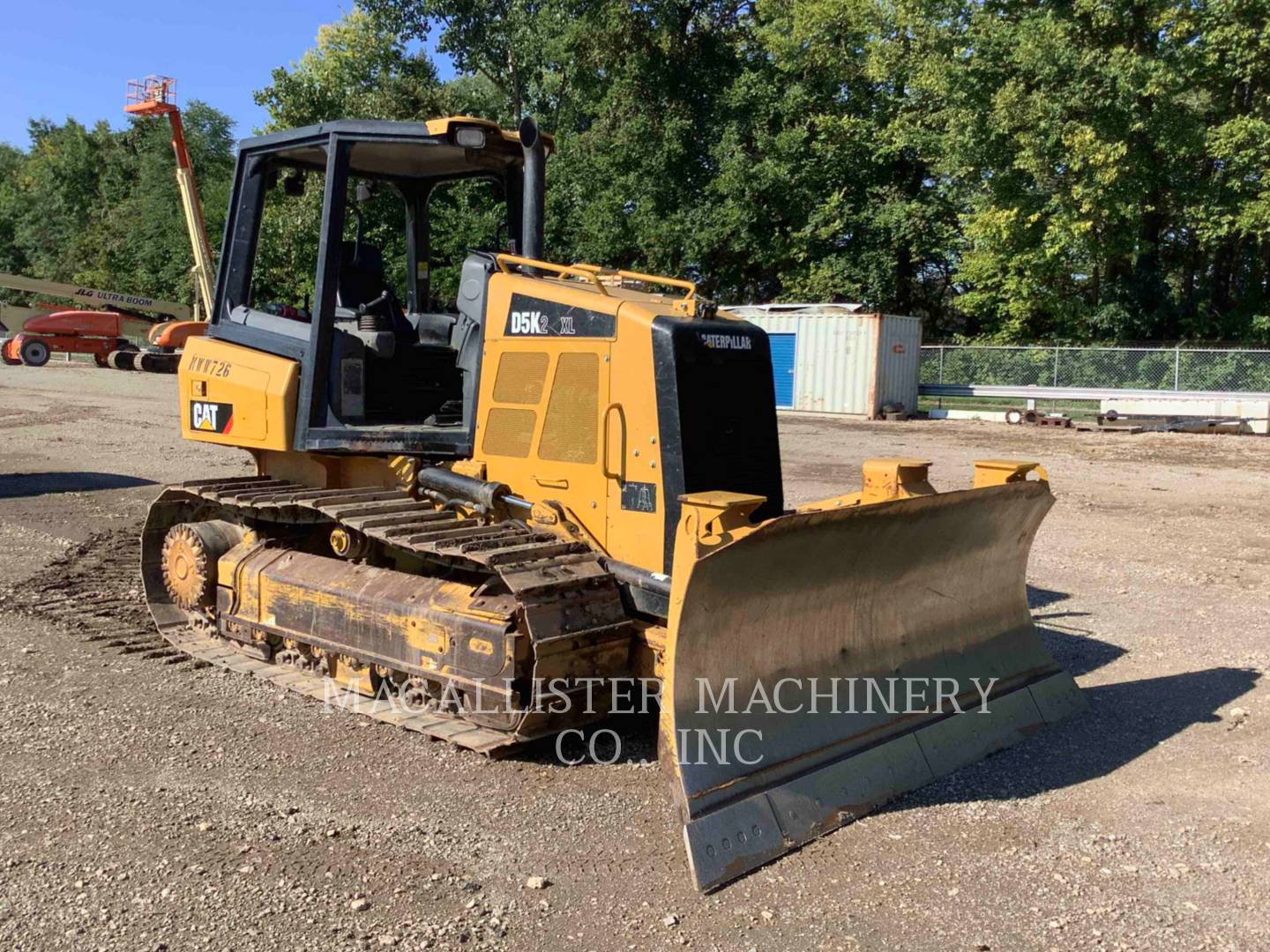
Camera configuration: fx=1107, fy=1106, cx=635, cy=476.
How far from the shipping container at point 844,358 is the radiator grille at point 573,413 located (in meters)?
21.1

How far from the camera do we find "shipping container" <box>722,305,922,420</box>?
86.7 ft

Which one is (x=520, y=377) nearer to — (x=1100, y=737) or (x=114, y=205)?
(x=1100, y=737)

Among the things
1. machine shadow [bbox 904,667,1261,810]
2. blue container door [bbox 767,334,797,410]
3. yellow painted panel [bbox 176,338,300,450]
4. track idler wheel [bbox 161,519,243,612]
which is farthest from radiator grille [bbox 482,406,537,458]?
blue container door [bbox 767,334,797,410]

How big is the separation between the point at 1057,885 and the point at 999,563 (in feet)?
7.25

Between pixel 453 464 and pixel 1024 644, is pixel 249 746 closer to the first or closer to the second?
pixel 453 464

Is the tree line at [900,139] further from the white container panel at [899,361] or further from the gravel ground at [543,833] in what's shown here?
the gravel ground at [543,833]

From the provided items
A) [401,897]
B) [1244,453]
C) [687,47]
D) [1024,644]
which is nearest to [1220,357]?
[1244,453]

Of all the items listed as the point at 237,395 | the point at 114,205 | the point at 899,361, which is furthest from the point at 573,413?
the point at 114,205

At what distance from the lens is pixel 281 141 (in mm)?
6273

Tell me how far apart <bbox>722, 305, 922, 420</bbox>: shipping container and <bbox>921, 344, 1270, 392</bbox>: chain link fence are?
1094 millimetres

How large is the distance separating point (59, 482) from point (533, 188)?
30.9ft

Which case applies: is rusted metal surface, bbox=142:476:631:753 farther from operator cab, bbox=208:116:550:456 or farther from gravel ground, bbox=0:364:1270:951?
operator cab, bbox=208:116:550:456

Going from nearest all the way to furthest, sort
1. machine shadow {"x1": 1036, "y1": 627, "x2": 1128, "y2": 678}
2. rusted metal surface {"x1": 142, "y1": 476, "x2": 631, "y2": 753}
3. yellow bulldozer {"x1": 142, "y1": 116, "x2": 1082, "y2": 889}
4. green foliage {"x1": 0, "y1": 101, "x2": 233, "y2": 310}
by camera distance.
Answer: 1. yellow bulldozer {"x1": 142, "y1": 116, "x2": 1082, "y2": 889}
2. rusted metal surface {"x1": 142, "y1": 476, "x2": 631, "y2": 753}
3. machine shadow {"x1": 1036, "y1": 627, "x2": 1128, "y2": 678}
4. green foliage {"x1": 0, "y1": 101, "x2": 233, "y2": 310}

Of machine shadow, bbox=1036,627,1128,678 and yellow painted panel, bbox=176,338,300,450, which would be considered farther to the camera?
machine shadow, bbox=1036,627,1128,678
